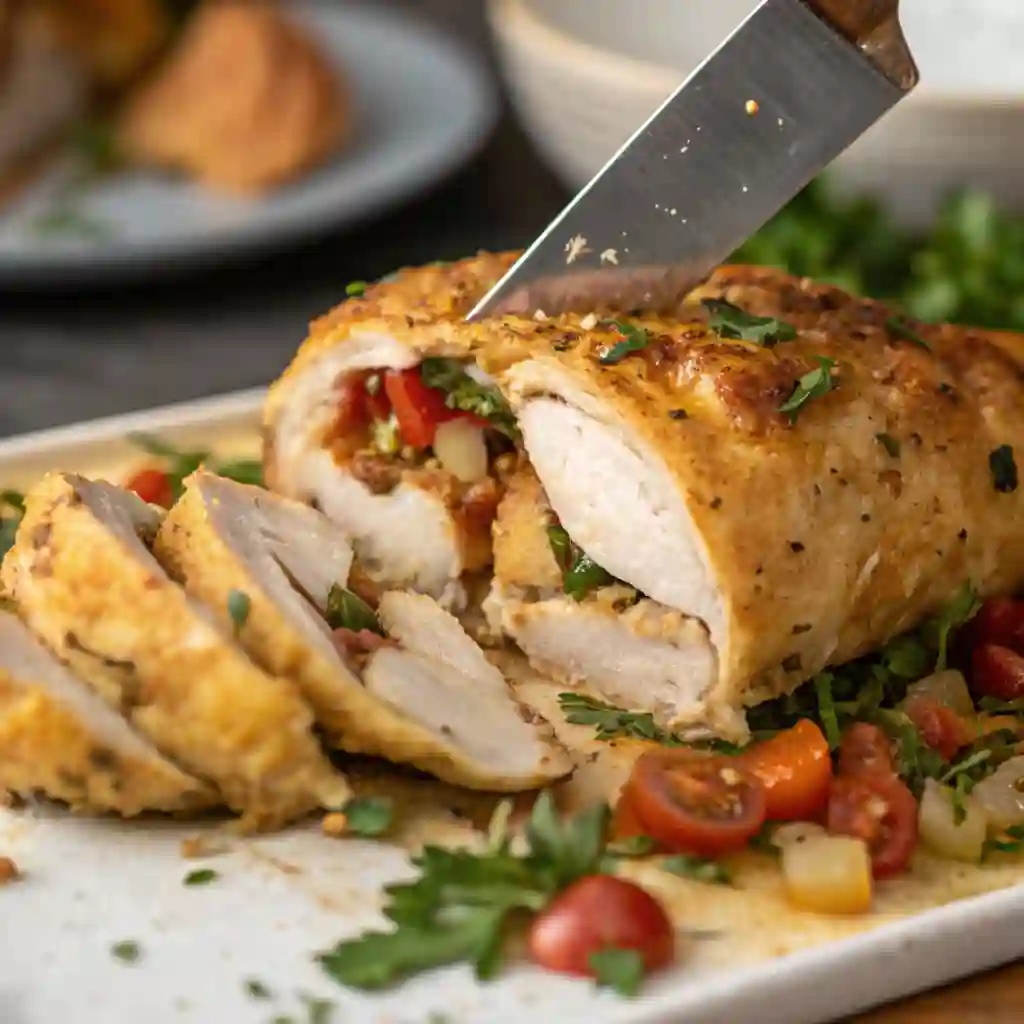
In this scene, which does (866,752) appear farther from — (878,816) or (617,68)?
(617,68)

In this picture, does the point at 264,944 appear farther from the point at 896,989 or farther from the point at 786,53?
the point at 786,53

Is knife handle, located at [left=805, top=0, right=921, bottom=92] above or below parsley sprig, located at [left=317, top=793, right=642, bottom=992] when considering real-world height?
above

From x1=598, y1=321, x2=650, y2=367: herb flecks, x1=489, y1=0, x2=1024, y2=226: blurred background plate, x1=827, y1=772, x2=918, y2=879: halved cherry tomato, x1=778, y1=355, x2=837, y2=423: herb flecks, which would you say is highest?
x1=489, y1=0, x2=1024, y2=226: blurred background plate

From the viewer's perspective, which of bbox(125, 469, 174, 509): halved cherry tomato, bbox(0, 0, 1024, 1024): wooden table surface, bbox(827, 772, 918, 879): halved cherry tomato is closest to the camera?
bbox(827, 772, 918, 879): halved cherry tomato

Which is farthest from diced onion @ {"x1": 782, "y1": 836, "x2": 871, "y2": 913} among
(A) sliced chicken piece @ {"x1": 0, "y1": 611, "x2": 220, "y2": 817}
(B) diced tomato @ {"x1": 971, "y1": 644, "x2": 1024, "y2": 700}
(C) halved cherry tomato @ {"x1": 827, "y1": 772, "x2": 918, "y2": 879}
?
(A) sliced chicken piece @ {"x1": 0, "y1": 611, "x2": 220, "y2": 817}

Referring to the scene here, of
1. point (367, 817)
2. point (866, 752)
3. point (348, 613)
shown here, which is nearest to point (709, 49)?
point (348, 613)

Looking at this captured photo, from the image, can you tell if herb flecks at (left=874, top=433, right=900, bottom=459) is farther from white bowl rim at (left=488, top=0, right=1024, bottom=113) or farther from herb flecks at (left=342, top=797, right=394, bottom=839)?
white bowl rim at (left=488, top=0, right=1024, bottom=113)

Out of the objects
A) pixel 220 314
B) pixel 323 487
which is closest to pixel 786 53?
pixel 323 487
